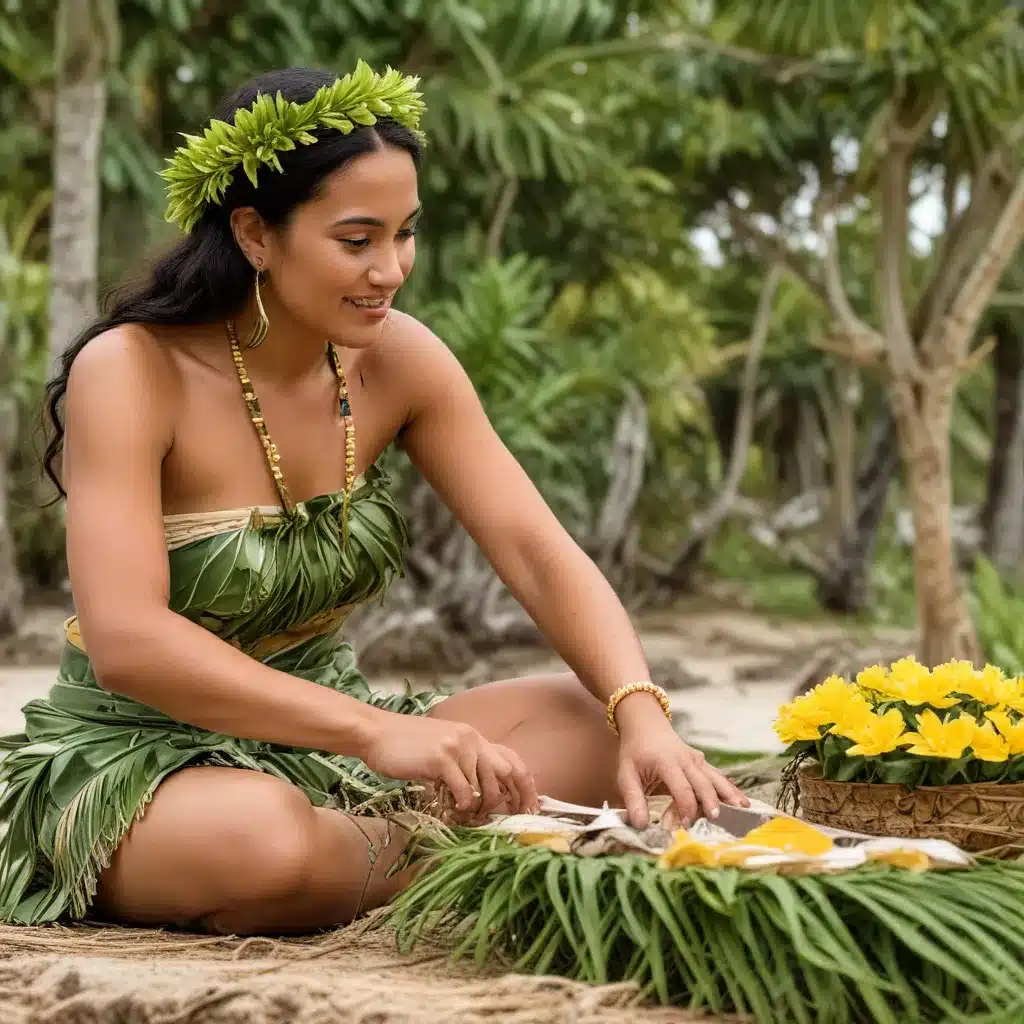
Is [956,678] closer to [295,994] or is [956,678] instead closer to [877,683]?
[877,683]

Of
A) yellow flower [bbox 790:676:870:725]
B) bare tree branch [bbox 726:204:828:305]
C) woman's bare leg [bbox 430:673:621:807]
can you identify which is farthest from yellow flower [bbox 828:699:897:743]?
bare tree branch [bbox 726:204:828:305]

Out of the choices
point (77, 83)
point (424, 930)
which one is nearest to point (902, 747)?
point (424, 930)

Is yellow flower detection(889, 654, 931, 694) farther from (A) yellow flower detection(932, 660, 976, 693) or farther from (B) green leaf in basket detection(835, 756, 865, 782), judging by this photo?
(B) green leaf in basket detection(835, 756, 865, 782)

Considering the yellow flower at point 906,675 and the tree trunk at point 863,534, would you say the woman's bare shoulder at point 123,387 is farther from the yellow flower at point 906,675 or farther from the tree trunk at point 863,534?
the tree trunk at point 863,534

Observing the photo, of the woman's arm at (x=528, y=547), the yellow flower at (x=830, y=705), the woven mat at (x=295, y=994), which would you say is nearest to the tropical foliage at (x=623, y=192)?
the woman's arm at (x=528, y=547)

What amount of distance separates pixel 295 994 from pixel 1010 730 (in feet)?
3.30

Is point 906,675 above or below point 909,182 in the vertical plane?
below

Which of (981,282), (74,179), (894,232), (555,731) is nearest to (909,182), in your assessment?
(894,232)

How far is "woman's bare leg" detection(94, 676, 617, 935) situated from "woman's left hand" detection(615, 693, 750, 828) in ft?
1.23

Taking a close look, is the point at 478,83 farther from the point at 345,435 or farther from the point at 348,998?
the point at 348,998

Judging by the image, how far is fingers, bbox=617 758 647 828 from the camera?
2.01 m

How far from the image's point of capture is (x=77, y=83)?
636cm

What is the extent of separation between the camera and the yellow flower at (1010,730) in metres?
2.07

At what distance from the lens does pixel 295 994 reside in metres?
1.66
